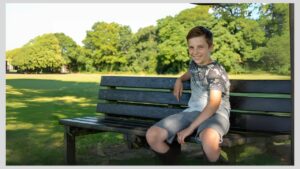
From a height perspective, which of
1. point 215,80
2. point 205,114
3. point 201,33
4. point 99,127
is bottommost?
point 99,127

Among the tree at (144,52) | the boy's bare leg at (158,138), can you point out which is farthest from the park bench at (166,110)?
the tree at (144,52)

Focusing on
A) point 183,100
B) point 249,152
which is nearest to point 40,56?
point 249,152

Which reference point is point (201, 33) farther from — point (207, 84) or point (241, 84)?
point (241, 84)

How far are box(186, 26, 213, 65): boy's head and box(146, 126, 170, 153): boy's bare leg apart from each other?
680 millimetres

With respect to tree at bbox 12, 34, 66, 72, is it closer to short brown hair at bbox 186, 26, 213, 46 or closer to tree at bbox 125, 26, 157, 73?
tree at bbox 125, 26, 157, 73

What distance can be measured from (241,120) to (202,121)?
70 centimetres

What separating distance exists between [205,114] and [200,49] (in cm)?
58

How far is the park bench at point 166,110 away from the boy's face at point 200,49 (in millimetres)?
502

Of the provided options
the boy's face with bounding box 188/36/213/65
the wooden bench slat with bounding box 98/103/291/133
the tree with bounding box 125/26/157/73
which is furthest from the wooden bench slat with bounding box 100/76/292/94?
the tree with bounding box 125/26/157/73

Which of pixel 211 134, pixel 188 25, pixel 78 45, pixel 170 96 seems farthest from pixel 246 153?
pixel 78 45

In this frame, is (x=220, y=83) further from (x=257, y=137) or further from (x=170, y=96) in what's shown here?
(x=170, y=96)

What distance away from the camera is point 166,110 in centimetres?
439

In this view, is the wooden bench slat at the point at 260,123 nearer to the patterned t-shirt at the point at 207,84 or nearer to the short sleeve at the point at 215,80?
the patterned t-shirt at the point at 207,84

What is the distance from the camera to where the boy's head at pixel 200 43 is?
354 cm
